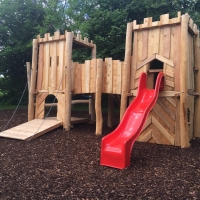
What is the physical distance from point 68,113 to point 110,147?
3583mm

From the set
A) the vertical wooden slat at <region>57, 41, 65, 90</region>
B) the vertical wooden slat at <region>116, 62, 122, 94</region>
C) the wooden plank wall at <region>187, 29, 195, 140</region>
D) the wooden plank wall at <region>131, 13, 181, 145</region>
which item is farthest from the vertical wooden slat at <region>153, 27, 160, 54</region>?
the vertical wooden slat at <region>57, 41, 65, 90</region>

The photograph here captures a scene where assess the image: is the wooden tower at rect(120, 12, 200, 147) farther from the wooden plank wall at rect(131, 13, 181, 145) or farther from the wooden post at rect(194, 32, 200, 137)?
the wooden post at rect(194, 32, 200, 137)

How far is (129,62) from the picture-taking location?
7312mm

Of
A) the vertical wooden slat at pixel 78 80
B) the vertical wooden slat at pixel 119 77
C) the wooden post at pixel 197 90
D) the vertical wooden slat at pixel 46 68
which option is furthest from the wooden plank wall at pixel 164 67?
the vertical wooden slat at pixel 46 68

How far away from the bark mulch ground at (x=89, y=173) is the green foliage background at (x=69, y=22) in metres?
7.90

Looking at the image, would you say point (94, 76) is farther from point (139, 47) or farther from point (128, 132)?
point (128, 132)

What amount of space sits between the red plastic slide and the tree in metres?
10.9

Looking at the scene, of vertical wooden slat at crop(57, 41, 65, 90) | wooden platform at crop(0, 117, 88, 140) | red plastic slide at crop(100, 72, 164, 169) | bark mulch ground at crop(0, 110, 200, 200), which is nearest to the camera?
bark mulch ground at crop(0, 110, 200, 200)

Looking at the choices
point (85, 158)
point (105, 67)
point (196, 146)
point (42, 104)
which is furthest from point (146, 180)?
point (42, 104)

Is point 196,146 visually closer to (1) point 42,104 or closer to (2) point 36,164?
(2) point 36,164

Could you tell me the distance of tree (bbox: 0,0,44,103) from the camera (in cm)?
1631

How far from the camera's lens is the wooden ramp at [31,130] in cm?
734

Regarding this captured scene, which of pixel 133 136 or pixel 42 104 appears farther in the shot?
pixel 42 104

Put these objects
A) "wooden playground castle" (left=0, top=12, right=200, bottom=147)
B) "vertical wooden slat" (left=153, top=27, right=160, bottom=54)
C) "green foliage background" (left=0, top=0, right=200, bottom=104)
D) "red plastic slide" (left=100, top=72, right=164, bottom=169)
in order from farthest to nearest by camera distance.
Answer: "green foliage background" (left=0, top=0, right=200, bottom=104)
"vertical wooden slat" (left=153, top=27, right=160, bottom=54)
"wooden playground castle" (left=0, top=12, right=200, bottom=147)
"red plastic slide" (left=100, top=72, right=164, bottom=169)
